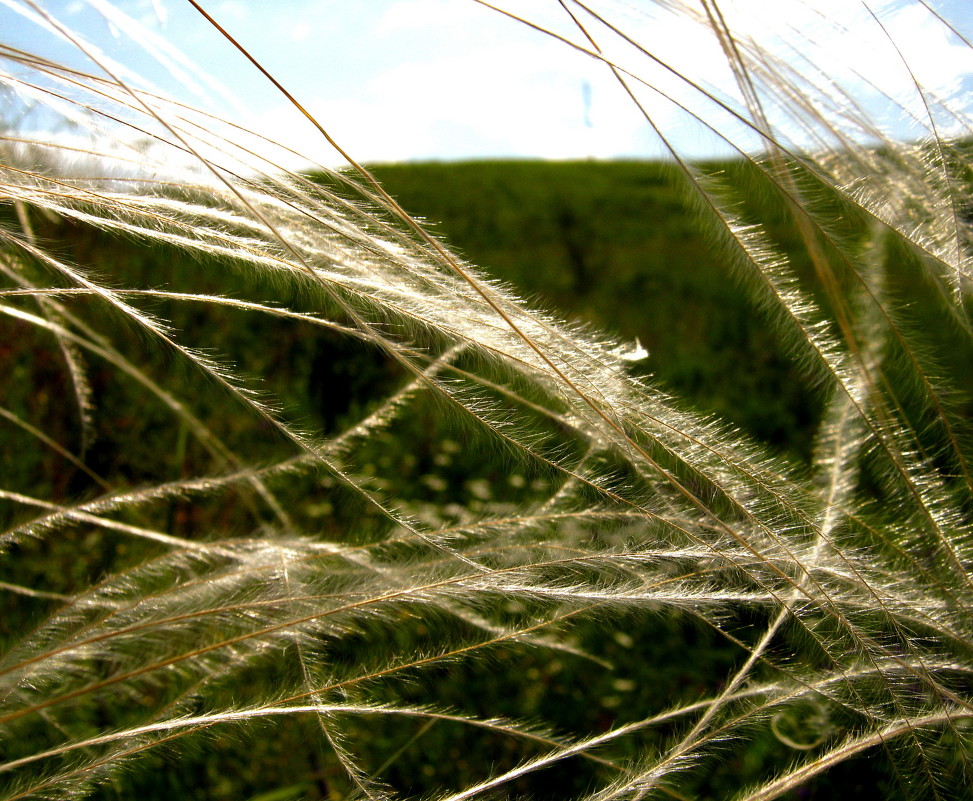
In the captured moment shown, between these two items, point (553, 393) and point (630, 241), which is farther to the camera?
point (630, 241)

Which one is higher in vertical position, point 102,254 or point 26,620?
point 102,254

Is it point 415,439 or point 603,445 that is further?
point 415,439

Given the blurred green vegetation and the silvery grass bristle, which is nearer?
the silvery grass bristle

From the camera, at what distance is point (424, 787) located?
50.7 inches

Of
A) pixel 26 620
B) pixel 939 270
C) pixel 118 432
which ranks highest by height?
pixel 939 270

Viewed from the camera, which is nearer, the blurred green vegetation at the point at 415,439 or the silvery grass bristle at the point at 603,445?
the silvery grass bristle at the point at 603,445

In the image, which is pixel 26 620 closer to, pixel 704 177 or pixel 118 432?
pixel 118 432

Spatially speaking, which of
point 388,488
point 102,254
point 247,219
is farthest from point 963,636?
point 102,254

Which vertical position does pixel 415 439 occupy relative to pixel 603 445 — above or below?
below

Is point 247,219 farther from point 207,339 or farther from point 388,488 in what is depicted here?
point 207,339

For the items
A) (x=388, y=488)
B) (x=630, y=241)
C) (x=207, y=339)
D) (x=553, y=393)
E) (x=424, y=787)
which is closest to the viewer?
(x=553, y=393)

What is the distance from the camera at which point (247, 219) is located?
73cm

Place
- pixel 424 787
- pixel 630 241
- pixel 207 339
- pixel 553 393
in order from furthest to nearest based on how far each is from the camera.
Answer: pixel 630 241
pixel 207 339
pixel 424 787
pixel 553 393

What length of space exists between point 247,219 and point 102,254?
1922 millimetres
